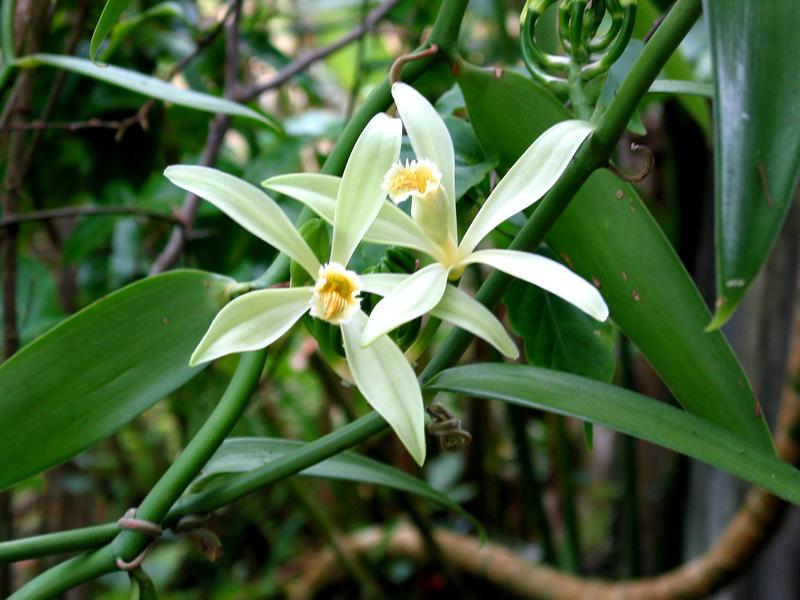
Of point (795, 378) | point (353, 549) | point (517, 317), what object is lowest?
point (353, 549)

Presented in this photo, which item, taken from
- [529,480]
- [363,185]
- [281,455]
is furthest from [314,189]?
[529,480]

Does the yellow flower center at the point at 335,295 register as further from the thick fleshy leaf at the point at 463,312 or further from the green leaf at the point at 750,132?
the green leaf at the point at 750,132

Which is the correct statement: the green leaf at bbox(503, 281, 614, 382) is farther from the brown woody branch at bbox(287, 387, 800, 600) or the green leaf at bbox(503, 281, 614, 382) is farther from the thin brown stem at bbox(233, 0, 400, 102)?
the thin brown stem at bbox(233, 0, 400, 102)

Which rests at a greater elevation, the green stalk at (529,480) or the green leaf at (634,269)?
the green leaf at (634,269)

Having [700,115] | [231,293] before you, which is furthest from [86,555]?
[700,115]

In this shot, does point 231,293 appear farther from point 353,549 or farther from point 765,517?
point 353,549

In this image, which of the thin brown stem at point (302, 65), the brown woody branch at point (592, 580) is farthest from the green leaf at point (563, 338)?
the thin brown stem at point (302, 65)
